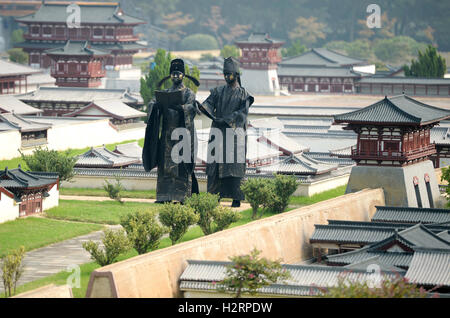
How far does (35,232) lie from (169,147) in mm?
5527

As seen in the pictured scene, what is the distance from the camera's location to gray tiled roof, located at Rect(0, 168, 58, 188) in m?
40.4

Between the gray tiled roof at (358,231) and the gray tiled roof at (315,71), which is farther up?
the gray tiled roof at (358,231)

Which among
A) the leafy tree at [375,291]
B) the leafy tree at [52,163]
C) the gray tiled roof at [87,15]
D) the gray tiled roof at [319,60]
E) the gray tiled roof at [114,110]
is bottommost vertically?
the gray tiled roof at [114,110]

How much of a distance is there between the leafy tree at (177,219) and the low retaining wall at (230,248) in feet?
6.04

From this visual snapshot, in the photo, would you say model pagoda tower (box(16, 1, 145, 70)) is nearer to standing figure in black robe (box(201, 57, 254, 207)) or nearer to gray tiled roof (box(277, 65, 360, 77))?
gray tiled roof (box(277, 65, 360, 77))

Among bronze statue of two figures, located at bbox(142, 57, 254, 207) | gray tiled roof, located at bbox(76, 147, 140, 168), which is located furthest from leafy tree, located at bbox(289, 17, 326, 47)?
bronze statue of two figures, located at bbox(142, 57, 254, 207)

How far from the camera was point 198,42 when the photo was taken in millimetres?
145500

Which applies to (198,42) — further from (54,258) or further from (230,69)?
(54,258)

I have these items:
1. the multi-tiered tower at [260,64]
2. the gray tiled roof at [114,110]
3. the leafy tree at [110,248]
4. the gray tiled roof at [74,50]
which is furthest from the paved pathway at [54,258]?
the multi-tiered tower at [260,64]

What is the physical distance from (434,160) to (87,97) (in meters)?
28.6

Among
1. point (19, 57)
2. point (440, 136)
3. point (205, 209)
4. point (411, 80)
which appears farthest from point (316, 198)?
point (19, 57)

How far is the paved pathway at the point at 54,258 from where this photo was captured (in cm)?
3166

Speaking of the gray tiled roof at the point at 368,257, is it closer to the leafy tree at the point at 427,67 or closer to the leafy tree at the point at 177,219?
the leafy tree at the point at 177,219
